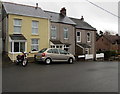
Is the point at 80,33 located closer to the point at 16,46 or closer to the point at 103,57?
the point at 103,57

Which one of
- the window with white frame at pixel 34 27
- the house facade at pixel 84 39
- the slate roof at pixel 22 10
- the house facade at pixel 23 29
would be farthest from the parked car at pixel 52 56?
the house facade at pixel 84 39

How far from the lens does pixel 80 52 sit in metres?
28.5

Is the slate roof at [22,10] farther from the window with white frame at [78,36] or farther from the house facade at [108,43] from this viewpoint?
the house facade at [108,43]

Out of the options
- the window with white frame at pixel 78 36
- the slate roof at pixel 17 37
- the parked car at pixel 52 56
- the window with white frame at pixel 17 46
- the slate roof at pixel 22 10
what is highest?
the slate roof at pixel 22 10

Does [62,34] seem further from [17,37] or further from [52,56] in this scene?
[52,56]

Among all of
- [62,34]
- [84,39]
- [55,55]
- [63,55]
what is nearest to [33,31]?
[62,34]

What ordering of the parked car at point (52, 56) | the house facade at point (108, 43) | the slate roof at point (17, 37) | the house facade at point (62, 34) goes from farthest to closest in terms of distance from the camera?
the house facade at point (108, 43) → the house facade at point (62, 34) → the slate roof at point (17, 37) → the parked car at point (52, 56)

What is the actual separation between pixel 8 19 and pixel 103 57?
57.8ft

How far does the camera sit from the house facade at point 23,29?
19.8 meters

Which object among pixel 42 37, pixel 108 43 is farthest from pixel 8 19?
pixel 108 43

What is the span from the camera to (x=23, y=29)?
68.3 feet

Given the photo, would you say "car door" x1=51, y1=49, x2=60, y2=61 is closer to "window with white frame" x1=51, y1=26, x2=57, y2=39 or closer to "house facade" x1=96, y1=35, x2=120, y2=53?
"window with white frame" x1=51, y1=26, x2=57, y2=39

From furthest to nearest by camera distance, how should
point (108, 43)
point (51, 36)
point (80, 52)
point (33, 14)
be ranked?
point (108, 43), point (80, 52), point (51, 36), point (33, 14)

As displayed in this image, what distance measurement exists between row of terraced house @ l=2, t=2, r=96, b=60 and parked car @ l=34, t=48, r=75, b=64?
3389mm
